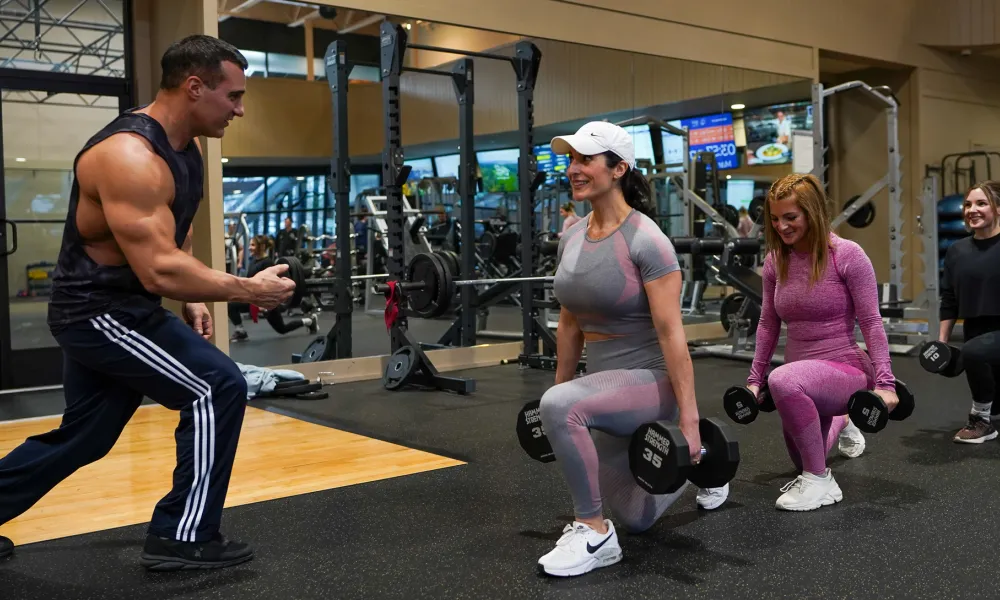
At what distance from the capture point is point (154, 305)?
222 cm

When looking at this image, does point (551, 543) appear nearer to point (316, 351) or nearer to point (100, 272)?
point (100, 272)

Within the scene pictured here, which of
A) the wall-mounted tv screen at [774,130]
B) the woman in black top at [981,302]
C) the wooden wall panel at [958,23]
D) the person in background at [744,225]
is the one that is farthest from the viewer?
the wooden wall panel at [958,23]

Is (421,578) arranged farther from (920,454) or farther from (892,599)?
(920,454)

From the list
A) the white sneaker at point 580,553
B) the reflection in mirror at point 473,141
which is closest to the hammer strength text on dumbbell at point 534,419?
the white sneaker at point 580,553

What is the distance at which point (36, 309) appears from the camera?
18.1 ft

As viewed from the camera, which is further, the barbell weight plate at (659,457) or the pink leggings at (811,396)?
the pink leggings at (811,396)

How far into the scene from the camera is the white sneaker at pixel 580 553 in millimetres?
2168

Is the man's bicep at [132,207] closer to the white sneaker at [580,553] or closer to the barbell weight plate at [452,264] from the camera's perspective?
the white sneaker at [580,553]

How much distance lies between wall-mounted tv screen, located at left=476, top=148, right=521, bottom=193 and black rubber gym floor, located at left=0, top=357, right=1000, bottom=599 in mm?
3810

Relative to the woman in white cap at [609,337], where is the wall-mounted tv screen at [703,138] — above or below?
above

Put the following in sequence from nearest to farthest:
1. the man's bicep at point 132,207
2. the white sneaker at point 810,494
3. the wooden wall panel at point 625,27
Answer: the man's bicep at point 132,207
the white sneaker at point 810,494
the wooden wall panel at point 625,27

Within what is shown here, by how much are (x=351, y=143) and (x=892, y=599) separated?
4622 mm

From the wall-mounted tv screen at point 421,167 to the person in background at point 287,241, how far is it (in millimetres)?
954

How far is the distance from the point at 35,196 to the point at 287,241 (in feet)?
5.05
